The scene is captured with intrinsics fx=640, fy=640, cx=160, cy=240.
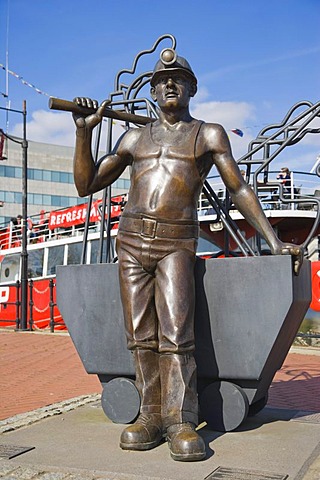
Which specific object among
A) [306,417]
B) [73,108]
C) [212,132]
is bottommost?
[306,417]

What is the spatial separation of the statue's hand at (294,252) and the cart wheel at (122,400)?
4.05 ft

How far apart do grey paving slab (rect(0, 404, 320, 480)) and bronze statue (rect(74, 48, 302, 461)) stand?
0.70 feet

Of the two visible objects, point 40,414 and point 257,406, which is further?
point 40,414

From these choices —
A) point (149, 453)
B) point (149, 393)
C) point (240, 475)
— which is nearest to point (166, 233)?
point (149, 393)

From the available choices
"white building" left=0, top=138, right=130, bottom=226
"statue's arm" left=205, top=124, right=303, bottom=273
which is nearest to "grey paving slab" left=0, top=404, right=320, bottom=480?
"statue's arm" left=205, top=124, right=303, bottom=273

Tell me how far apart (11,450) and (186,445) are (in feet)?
3.24

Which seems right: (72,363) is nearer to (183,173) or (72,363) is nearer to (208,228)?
(183,173)

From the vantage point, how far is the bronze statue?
11.7ft

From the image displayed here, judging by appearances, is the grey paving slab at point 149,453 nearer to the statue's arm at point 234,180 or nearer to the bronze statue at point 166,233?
the bronze statue at point 166,233

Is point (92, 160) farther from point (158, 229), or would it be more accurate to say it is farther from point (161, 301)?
point (161, 301)

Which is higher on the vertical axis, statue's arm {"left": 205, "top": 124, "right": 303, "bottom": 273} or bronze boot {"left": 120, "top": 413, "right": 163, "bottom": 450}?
statue's arm {"left": 205, "top": 124, "right": 303, "bottom": 273}

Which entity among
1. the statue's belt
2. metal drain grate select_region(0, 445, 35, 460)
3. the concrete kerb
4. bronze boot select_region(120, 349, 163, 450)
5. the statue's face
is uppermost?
the statue's face

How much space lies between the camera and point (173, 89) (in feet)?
12.7

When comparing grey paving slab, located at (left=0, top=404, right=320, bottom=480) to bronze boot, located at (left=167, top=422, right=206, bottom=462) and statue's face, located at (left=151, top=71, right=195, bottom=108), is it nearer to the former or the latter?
bronze boot, located at (left=167, top=422, right=206, bottom=462)
